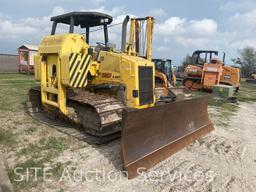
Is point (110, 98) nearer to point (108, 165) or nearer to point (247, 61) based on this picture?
point (108, 165)

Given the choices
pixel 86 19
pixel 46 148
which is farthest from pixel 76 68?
pixel 46 148

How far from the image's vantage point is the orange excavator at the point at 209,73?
15039mm

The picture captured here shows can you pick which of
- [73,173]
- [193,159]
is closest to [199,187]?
[193,159]

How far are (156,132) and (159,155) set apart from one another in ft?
1.33

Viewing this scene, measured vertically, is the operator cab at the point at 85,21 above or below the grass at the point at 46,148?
above

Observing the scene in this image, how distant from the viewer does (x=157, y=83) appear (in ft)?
41.1

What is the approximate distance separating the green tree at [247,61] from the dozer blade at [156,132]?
4462 centimetres

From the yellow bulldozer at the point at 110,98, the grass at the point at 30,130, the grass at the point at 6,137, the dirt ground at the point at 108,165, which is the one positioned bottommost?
the dirt ground at the point at 108,165

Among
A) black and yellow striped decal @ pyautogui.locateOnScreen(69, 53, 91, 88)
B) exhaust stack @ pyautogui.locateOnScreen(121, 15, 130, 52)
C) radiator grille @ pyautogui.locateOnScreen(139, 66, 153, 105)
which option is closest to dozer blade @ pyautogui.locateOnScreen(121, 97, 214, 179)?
radiator grille @ pyautogui.locateOnScreen(139, 66, 153, 105)

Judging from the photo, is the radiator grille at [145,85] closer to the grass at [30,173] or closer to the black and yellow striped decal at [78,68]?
the black and yellow striped decal at [78,68]

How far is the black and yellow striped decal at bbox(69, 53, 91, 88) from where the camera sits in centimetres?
509

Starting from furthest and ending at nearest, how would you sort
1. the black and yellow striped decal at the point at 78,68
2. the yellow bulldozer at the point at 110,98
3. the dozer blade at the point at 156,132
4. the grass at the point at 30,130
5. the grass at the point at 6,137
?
the grass at the point at 30,130 → the black and yellow striped decal at the point at 78,68 → the grass at the point at 6,137 → the yellow bulldozer at the point at 110,98 → the dozer blade at the point at 156,132

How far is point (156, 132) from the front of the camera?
451 cm

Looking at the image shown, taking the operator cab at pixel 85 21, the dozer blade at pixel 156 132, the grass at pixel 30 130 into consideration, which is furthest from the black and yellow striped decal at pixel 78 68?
the dozer blade at pixel 156 132
